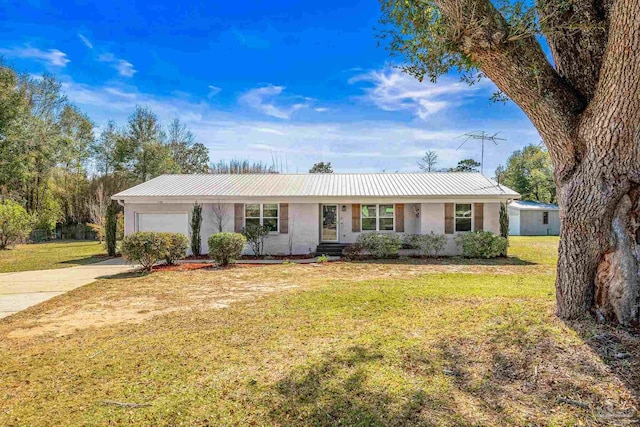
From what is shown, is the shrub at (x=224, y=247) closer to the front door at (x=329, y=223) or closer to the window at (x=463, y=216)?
the front door at (x=329, y=223)

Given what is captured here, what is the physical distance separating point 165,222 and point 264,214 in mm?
4439

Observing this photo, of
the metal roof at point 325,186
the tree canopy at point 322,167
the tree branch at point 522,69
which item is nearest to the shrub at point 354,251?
the metal roof at point 325,186

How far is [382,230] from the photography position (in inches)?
640

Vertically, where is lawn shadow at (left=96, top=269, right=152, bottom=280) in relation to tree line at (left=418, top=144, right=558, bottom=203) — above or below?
below

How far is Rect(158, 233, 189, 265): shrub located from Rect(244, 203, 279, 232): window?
3.82 m

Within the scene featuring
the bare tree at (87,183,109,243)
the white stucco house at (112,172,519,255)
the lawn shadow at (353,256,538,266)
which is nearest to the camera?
the lawn shadow at (353,256,538,266)

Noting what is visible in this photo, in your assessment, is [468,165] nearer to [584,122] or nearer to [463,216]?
[463,216]

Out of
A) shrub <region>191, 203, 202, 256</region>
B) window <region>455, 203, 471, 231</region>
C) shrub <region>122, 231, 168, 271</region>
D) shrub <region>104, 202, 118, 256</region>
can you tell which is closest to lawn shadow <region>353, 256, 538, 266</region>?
window <region>455, 203, 471, 231</region>

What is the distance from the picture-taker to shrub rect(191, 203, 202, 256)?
15484 millimetres

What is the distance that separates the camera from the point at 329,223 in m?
16.8

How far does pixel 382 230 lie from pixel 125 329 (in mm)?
12288

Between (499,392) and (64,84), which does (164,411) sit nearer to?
(499,392)

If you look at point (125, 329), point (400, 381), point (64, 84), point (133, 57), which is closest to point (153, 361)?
point (125, 329)

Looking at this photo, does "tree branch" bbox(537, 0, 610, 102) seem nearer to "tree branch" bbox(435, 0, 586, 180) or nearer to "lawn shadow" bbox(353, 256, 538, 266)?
"tree branch" bbox(435, 0, 586, 180)
